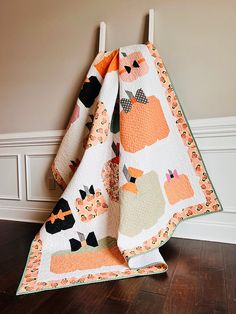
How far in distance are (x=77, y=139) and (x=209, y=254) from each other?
2.86 feet

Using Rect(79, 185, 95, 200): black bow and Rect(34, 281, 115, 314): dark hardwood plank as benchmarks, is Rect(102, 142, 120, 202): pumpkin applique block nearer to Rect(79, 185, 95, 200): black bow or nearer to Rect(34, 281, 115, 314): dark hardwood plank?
Rect(79, 185, 95, 200): black bow

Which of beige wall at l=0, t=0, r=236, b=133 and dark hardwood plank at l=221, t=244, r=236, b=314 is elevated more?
beige wall at l=0, t=0, r=236, b=133

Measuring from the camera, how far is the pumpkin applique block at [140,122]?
1.10 meters

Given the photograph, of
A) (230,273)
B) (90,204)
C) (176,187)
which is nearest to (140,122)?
(176,187)

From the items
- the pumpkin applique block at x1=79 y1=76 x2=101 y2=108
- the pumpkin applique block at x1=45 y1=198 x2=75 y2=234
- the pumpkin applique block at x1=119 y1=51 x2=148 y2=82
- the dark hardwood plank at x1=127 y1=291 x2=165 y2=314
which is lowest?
the pumpkin applique block at x1=45 y1=198 x2=75 y2=234

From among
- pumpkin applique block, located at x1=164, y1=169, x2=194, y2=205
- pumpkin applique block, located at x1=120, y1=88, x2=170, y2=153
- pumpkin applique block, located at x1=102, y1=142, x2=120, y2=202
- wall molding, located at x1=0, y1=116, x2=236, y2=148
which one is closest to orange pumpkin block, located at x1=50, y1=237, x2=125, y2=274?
pumpkin applique block, located at x1=102, y1=142, x2=120, y2=202

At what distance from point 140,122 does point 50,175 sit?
0.78 metres

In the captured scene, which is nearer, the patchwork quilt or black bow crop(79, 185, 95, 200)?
the patchwork quilt

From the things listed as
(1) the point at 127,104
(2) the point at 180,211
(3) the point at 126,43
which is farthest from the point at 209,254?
(3) the point at 126,43

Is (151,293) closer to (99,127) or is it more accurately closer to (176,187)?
(176,187)

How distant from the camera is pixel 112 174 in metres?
1.23

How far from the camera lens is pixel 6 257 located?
43.3 inches

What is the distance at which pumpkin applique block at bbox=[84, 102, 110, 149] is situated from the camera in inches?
46.5

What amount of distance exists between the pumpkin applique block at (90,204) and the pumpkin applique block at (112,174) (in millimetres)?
51
